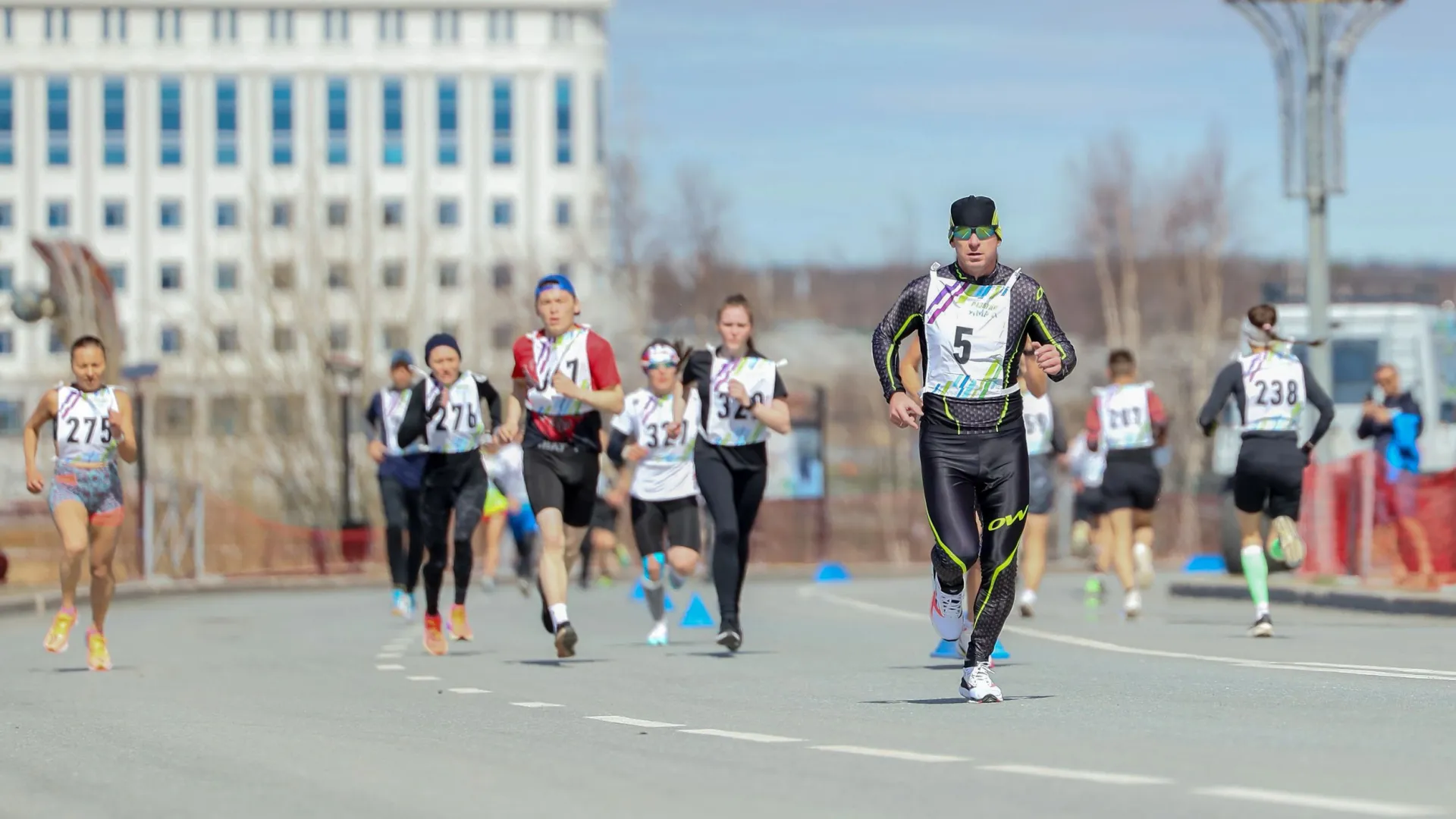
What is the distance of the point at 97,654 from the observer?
1556 centimetres

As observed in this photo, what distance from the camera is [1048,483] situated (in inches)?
813

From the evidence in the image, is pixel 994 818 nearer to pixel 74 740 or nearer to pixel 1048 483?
pixel 74 740

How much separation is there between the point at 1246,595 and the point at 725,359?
33.6 feet

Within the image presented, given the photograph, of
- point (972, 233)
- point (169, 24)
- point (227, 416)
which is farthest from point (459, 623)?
point (169, 24)

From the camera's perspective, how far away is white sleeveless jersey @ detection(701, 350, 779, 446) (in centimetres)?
1561

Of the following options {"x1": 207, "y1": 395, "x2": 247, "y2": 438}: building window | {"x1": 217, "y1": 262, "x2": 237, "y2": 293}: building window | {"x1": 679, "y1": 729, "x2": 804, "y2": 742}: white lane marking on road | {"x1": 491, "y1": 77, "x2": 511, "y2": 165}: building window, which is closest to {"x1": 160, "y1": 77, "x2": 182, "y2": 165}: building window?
{"x1": 217, "y1": 262, "x2": 237, "y2": 293}: building window

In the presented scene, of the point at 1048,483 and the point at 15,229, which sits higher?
the point at 15,229

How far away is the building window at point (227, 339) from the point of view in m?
69.5

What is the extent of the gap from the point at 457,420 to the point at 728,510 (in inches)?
81.0

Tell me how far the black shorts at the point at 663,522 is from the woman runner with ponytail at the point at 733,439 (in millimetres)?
1437

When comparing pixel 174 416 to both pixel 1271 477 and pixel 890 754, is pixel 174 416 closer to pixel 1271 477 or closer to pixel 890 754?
pixel 1271 477

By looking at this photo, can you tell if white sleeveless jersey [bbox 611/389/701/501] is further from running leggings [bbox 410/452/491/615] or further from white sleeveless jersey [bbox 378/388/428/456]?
white sleeveless jersey [bbox 378/388/428/456]

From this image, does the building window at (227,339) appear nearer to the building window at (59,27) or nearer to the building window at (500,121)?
the building window at (500,121)

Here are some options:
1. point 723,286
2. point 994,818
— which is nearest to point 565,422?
point 994,818
